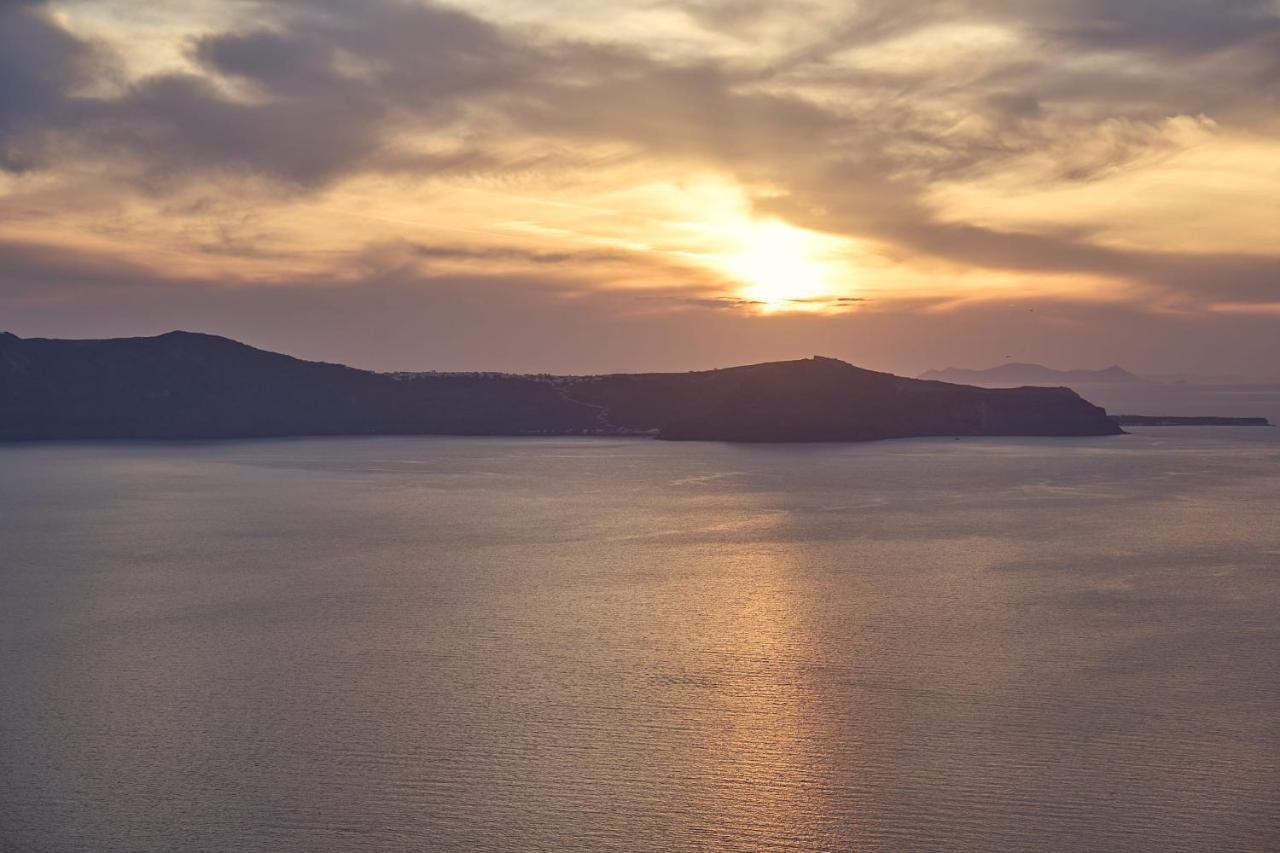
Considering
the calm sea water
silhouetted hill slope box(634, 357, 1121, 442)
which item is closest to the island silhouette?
silhouetted hill slope box(634, 357, 1121, 442)

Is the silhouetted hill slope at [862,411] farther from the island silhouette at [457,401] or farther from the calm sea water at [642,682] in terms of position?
the calm sea water at [642,682]

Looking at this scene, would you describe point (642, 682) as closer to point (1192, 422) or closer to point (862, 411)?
point (862, 411)

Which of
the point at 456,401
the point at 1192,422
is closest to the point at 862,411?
the point at 1192,422

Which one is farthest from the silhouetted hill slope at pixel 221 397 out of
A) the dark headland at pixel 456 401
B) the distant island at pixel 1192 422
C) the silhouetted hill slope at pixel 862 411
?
the distant island at pixel 1192 422

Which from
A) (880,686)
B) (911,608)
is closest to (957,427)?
(911,608)

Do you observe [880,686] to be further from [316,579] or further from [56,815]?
[316,579]

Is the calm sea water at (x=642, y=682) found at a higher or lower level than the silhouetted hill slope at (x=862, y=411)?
lower
